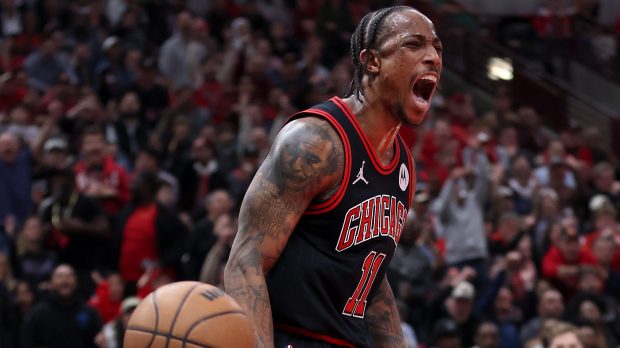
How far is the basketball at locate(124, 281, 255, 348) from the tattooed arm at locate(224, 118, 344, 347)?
0.82ft

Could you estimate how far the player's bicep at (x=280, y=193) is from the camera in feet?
13.6

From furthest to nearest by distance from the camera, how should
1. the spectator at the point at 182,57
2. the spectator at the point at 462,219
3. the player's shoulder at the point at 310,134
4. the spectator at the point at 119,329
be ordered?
the spectator at the point at 182,57 → the spectator at the point at 462,219 → the spectator at the point at 119,329 → the player's shoulder at the point at 310,134

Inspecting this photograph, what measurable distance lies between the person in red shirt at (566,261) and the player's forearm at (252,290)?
28.3 ft

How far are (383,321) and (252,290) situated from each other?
902 mm

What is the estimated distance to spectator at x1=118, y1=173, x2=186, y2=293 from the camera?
11.0m

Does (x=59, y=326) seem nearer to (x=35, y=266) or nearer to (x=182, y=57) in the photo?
(x=35, y=266)

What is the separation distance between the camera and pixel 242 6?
18.6 metres

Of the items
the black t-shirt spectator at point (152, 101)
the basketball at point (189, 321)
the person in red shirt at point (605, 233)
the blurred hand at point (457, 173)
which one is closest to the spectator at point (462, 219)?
the blurred hand at point (457, 173)

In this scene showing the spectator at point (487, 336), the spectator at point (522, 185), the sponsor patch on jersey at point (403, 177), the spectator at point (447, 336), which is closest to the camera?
the sponsor patch on jersey at point (403, 177)

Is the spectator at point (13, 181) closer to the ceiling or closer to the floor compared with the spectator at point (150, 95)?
closer to the ceiling

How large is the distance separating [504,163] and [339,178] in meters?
10.7

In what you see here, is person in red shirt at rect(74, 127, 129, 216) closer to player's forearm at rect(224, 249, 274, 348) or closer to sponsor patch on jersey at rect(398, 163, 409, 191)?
sponsor patch on jersey at rect(398, 163, 409, 191)

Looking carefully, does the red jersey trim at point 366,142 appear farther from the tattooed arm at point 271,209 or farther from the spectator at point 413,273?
the spectator at point 413,273

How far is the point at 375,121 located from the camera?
177 inches
